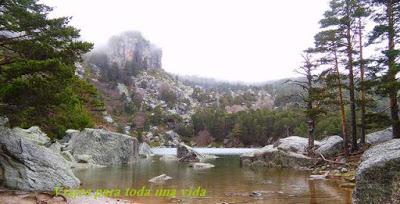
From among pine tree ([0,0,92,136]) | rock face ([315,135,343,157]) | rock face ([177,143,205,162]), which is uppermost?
pine tree ([0,0,92,136])

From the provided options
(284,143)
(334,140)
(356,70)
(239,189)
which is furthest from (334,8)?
(239,189)

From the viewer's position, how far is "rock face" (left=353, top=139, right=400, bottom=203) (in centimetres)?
1081

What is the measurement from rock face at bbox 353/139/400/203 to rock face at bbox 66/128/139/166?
39181mm

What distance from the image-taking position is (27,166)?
1692 cm

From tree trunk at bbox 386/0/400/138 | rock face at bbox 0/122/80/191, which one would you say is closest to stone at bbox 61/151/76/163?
rock face at bbox 0/122/80/191

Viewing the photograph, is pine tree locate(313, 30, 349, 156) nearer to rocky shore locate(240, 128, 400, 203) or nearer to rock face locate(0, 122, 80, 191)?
rocky shore locate(240, 128, 400, 203)

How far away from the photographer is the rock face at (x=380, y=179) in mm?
10812

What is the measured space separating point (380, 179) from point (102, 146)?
138 ft

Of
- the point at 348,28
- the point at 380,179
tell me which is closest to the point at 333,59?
the point at 348,28

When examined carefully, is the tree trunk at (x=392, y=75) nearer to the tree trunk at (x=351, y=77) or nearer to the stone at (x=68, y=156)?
the tree trunk at (x=351, y=77)

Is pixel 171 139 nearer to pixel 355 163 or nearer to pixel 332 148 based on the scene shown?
pixel 332 148

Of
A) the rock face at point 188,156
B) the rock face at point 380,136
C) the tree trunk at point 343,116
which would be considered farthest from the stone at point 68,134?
the rock face at point 380,136

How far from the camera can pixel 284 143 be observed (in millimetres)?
45844

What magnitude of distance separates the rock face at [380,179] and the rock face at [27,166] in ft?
A: 39.9
